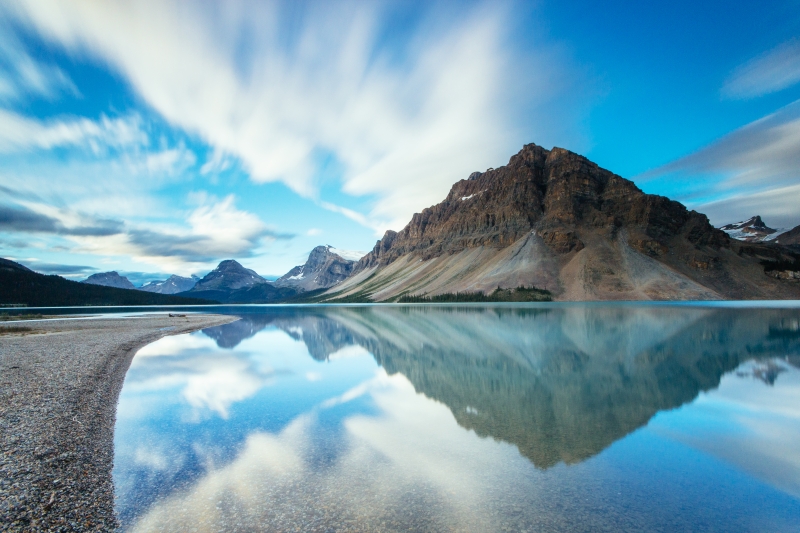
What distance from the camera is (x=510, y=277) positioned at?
566 feet

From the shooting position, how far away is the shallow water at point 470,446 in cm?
873

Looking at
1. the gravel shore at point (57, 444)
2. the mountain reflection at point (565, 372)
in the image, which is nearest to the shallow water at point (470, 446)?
the mountain reflection at point (565, 372)

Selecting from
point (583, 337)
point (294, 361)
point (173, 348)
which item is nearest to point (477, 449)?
point (294, 361)

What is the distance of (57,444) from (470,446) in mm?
13138

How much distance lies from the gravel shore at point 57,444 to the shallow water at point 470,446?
1.92 ft

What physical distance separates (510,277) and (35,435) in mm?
170450

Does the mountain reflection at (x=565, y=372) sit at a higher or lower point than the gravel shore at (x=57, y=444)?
lower

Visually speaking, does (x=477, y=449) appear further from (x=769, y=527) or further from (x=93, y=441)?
(x=93, y=441)

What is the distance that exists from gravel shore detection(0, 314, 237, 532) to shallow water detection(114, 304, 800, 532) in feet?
1.92

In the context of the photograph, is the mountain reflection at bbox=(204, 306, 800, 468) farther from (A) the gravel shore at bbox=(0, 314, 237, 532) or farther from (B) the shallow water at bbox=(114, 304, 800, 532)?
(A) the gravel shore at bbox=(0, 314, 237, 532)

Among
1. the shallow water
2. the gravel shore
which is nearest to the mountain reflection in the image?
the shallow water

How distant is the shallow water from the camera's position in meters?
8.73

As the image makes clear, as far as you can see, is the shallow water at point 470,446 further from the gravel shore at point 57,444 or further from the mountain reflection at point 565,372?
the gravel shore at point 57,444

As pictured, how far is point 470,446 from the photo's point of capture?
13.0 metres
